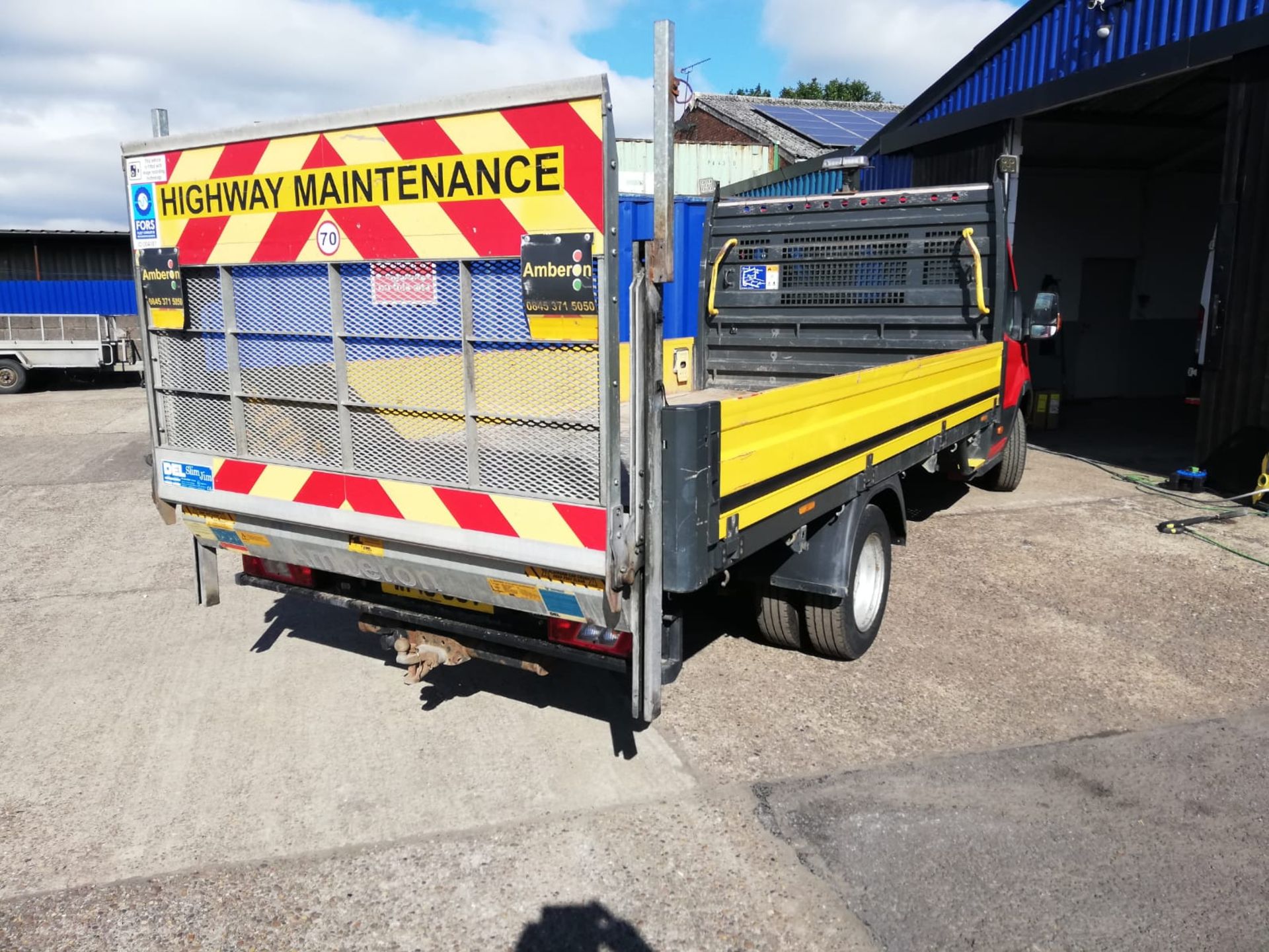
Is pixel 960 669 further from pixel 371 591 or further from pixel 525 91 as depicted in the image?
pixel 525 91

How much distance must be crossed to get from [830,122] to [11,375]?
19.0 meters

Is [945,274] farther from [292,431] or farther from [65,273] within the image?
[65,273]

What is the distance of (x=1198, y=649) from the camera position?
5176mm

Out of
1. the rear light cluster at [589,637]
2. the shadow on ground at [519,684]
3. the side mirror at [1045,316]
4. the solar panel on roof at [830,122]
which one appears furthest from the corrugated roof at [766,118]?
the rear light cluster at [589,637]

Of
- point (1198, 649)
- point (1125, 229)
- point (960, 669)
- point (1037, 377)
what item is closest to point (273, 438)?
point (960, 669)

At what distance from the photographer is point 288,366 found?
3.80 meters

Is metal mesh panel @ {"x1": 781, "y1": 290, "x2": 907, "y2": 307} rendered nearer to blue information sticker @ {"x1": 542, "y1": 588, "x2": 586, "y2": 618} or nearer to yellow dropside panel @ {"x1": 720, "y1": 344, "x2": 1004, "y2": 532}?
yellow dropside panel @ {"x1": 720, "y1": 344, "x2": 1004, "y2": 532}

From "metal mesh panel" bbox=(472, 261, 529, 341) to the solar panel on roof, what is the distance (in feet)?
61.7

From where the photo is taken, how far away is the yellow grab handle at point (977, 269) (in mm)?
6355

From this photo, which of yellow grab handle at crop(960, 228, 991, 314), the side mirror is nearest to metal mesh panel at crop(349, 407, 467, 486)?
yellow grab handle at crop(960, 228, 991, 314)

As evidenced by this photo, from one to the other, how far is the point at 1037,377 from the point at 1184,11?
5.95 m

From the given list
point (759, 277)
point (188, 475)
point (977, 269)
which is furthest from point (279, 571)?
point (977, 269)

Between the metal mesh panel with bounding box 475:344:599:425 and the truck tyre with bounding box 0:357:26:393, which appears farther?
the truck tyre with bounding box 0:357:26:393

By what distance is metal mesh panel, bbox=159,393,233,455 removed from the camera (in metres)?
4.05
